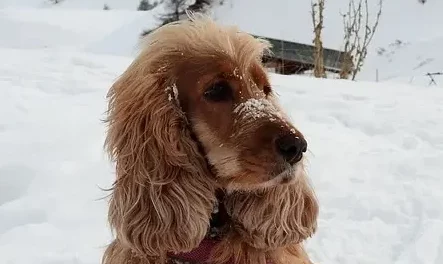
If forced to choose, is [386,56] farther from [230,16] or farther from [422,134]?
[422,134]

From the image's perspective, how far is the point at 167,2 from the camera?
1426cm

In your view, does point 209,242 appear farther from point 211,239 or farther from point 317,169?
point 317,169

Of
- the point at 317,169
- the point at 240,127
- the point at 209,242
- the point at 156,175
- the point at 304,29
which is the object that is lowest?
the point at 304,29

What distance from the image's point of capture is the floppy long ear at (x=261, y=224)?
2344 mm

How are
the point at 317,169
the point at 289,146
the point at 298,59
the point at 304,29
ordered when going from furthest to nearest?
the point at 304,29 → the point at 298,59 → the point at 317,169 → the point at 289,146

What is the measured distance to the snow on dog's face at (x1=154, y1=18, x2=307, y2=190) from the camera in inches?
81.7

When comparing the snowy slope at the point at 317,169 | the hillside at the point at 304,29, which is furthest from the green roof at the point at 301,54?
the snowy slope at the point at 317,169

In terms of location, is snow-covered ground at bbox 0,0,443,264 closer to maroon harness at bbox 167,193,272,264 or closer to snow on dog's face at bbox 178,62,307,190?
maroon harness at bbox 167,193,272,264

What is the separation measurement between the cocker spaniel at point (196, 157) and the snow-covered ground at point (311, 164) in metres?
1.00

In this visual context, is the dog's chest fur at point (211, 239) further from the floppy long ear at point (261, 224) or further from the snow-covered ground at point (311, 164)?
the snow-covered ground at point (311, 164)

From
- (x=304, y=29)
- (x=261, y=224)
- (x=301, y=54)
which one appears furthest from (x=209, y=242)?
(x=304, y=29)

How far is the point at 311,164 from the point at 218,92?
2367mm

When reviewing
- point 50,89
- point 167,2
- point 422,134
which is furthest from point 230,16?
point 422,134

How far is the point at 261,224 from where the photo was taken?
7.70ft
